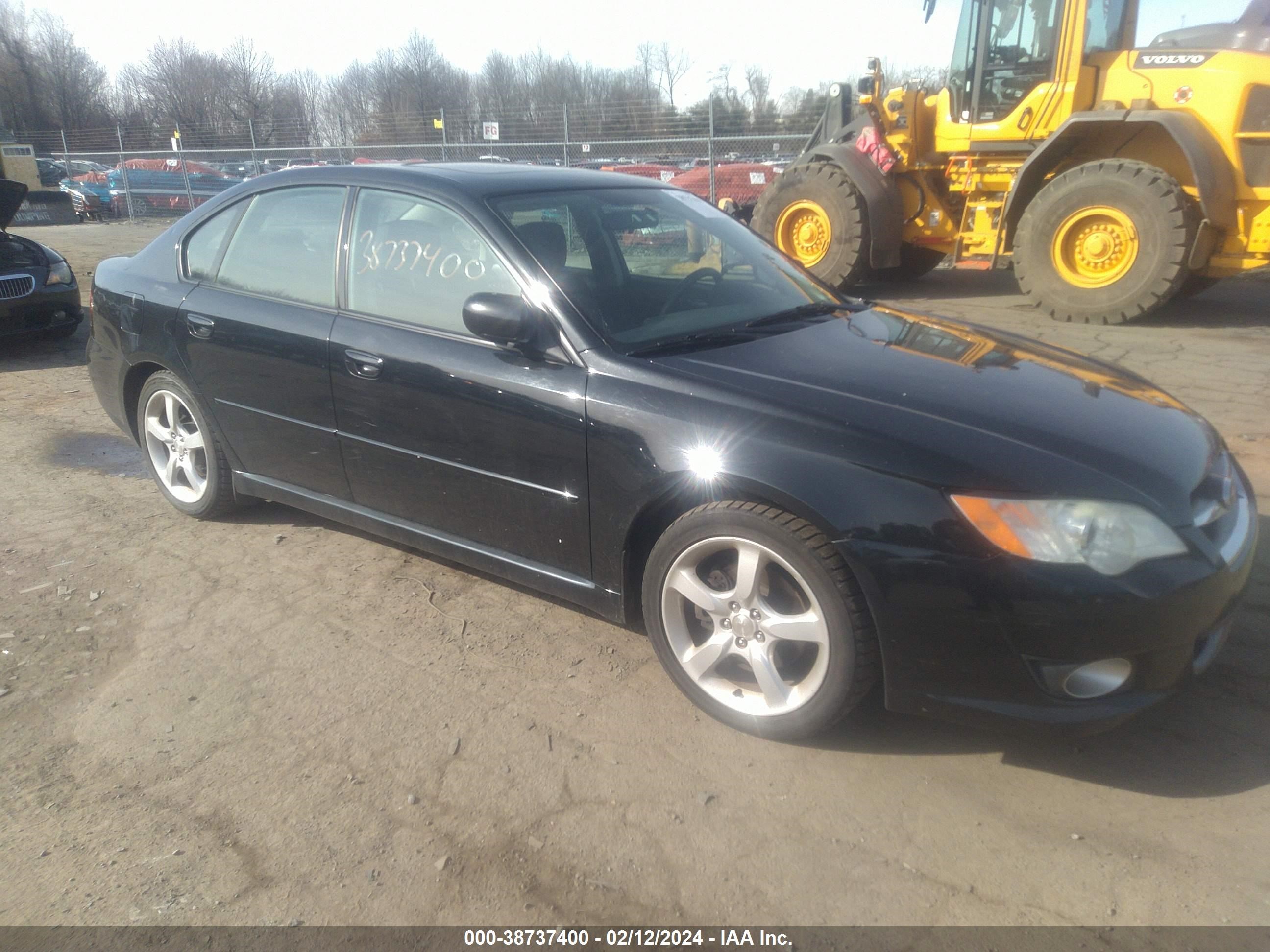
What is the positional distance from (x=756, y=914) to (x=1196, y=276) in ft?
29.2

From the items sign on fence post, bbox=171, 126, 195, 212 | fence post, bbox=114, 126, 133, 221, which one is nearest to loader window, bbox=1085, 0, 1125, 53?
sign on fence post, bbox=171, 126, 195, 212

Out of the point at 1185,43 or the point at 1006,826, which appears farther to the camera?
the point at 1185,43

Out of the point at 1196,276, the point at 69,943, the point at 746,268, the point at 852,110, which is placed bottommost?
the point at 69,943

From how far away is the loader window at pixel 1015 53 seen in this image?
8.52 metres

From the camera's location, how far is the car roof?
11.1 feet

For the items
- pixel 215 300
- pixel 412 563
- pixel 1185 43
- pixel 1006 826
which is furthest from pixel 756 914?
pixel 1185 43

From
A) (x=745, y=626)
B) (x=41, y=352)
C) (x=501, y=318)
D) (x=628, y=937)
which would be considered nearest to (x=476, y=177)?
(x=501, y=318)

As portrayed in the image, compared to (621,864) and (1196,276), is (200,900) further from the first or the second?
(1196,276)

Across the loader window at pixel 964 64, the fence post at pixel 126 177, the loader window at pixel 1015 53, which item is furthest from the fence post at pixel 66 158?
the loader window at pixel 1015 53

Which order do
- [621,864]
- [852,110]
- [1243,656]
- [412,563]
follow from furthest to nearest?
[852,110]
[412,563]
[1243,656]
[621,864]

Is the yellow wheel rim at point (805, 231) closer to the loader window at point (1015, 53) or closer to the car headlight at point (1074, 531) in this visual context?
the loader window at point (1015, 53)

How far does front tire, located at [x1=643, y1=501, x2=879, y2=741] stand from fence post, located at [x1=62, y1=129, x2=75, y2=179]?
100 feet

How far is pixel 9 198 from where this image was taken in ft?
28.2

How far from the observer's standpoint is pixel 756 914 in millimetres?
2102
